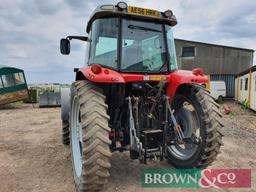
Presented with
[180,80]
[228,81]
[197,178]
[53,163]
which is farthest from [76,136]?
[228,81]

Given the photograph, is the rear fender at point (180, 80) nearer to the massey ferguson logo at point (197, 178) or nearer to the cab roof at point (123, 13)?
the cab roof at point (123, 13)

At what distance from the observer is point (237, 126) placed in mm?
9078

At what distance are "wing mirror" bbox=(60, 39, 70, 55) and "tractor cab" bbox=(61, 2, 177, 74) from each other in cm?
103

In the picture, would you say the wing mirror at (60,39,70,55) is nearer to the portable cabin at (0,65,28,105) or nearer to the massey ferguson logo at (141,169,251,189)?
the massey ferguson logo at (141,169,251,189)

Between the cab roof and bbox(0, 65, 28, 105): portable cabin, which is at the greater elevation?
the cab roof

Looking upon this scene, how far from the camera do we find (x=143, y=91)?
388 cm

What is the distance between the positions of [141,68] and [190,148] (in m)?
1.53

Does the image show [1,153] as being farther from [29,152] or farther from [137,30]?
[137,30]

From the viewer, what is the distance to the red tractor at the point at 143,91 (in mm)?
3547

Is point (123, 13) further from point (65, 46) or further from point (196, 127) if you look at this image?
point (196, 127)

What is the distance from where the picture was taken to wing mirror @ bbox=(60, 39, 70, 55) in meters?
4.89

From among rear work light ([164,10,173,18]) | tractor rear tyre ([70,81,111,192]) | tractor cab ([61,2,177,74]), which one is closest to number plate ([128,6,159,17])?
tractor cab ([61,2,177,74])

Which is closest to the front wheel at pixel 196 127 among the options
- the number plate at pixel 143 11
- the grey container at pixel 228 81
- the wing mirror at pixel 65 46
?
the number plate at pixel 143 11

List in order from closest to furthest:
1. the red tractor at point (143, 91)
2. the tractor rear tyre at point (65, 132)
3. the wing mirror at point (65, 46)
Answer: the red tractor at point (143, 91) < the wing mirror at point (65, 46) < the tractor rear tyre at point (65, 132)
